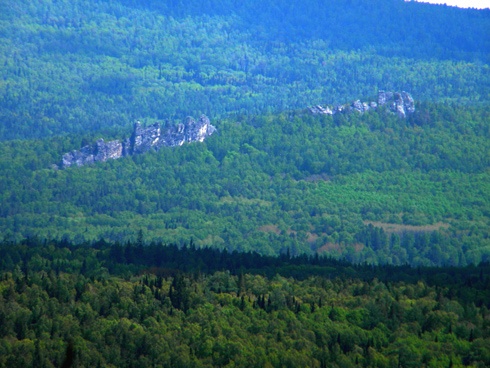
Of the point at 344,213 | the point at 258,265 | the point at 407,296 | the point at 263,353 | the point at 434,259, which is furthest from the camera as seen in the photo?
the point at 344,213

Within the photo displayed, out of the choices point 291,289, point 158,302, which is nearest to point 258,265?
point 291,289

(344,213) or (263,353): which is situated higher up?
(344,213)

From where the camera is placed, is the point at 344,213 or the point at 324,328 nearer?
the point at 324,328

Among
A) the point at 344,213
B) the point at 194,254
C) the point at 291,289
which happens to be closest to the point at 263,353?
the point at 291,289

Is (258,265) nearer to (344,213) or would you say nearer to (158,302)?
(158,302)

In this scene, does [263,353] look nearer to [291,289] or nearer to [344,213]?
[291,289]

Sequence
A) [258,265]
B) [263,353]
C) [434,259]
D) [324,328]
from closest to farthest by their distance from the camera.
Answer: [263,353] < [324,328] < [258,265] < [434,259]
